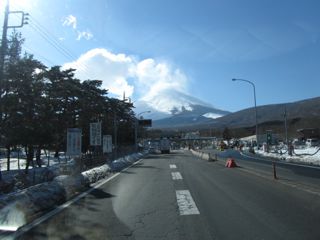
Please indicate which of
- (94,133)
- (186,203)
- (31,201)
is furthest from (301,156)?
(31,201)

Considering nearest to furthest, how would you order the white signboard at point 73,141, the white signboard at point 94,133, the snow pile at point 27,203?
the snow pile at point 27,203 → the white signboard at point 73,141 → the white signboard at point 94,133

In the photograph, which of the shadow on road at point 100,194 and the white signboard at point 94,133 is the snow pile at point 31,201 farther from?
the white signboard at point 94,133

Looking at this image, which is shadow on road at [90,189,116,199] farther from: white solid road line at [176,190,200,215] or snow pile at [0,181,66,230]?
white solid road line at [176,190,200,215]

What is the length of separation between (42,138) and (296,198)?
24.7 meters

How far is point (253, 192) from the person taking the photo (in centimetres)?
1644

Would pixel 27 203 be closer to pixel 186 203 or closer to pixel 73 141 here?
pixel 186 203

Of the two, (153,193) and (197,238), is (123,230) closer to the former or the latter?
(197,238)

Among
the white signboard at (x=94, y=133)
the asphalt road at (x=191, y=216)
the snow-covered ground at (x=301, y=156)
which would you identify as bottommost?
the asphalt road at (x=191, y=216)

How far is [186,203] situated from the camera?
1393 cm

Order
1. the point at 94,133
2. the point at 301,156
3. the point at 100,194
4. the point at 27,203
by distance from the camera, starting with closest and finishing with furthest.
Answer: the point at 27,203, the point at 100,194, the point at 94,133, the point at 301,156

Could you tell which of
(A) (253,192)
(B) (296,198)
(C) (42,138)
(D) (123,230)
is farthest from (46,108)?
(D) (123,230)

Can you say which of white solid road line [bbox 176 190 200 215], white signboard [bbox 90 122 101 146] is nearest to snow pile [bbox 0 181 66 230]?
white solid road line [bbox 176 190 200 215]

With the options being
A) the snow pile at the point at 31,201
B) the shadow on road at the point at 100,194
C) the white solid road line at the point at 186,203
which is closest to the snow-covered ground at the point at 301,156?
the white solid road line at the point at 186,203

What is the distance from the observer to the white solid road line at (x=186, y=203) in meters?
12.2
